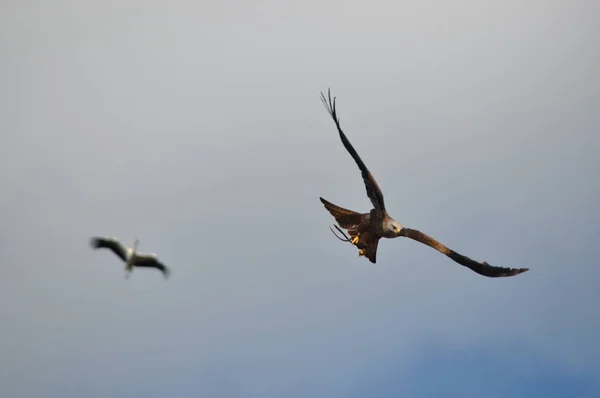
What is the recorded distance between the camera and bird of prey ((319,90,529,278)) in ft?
106

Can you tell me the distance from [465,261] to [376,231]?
3.46 m

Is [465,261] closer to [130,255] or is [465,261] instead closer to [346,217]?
[346,217]

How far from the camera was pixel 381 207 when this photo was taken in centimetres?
3222

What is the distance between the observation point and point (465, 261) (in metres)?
32.8

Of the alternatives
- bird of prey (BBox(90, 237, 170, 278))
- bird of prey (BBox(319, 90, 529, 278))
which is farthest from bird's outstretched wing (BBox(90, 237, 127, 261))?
bird of prey (BBox(319, 90, 529, 278))

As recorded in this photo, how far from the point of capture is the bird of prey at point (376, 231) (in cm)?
3219

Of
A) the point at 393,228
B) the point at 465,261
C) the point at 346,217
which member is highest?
the point at 346,217

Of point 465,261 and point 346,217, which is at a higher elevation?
point 346,217

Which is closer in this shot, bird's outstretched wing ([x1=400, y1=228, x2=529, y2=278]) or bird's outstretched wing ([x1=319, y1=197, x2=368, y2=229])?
bird's outstretched wing ([x1=400, y1=228, x2=529, y2=278])

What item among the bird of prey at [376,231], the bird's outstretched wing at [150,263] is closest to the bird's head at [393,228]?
the bird of prey at [376,231]

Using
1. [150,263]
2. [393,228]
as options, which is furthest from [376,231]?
[150,263]

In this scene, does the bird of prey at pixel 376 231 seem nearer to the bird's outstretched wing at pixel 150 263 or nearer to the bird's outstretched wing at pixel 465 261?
the bird's outstretched wing at pixel 465 261

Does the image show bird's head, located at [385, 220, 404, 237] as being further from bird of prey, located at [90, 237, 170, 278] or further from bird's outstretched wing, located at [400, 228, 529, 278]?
bird of prey, located at [90, 237, 170, 278]

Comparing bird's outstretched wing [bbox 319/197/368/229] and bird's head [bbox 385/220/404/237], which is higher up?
bird's outstretched wing [bbox 319/197/368/229]
